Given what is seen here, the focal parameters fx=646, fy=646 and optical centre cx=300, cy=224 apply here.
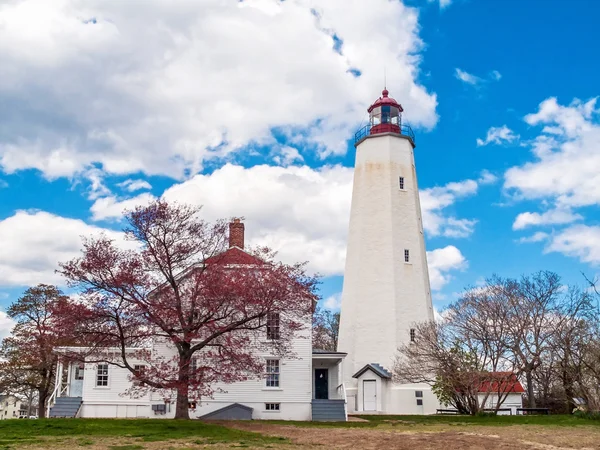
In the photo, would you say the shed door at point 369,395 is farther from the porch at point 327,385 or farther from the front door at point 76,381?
the front door at point 76,381

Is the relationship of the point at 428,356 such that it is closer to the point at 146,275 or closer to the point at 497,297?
the point at 497,297

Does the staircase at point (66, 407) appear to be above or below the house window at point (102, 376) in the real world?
below

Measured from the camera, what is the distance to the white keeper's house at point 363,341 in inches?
1092

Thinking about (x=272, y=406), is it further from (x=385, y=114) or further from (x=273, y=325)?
(x=385, y=114)

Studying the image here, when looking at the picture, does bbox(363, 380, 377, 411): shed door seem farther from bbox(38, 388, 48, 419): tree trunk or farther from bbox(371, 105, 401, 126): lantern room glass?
bbox(38, 388, 48, 419): tree trunk

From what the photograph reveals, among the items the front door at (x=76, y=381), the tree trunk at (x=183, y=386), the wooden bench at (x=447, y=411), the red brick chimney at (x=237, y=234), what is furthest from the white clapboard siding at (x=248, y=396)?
the wooden bench at (x=447, y=411)

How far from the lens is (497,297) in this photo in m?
29.5

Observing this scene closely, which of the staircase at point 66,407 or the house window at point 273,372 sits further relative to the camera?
the house window at point 273,372

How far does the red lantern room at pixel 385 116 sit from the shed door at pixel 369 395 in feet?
46.7

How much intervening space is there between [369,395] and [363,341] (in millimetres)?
2791

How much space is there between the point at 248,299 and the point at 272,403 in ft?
29.2

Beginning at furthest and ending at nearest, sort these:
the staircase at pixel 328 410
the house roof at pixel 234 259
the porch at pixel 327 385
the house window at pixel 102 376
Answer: the house window at pixel 102 376 < the porch at pixel 327 385 < the staircase at pixel 328 410 < the house roof at pixel 234 259

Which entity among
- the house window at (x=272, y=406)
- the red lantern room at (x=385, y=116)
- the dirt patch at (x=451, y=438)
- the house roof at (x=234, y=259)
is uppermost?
the red lantern room at (x=385, y=116)

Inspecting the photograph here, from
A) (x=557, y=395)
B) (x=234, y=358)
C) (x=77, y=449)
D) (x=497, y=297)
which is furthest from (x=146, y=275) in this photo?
(x=557, y=395)
